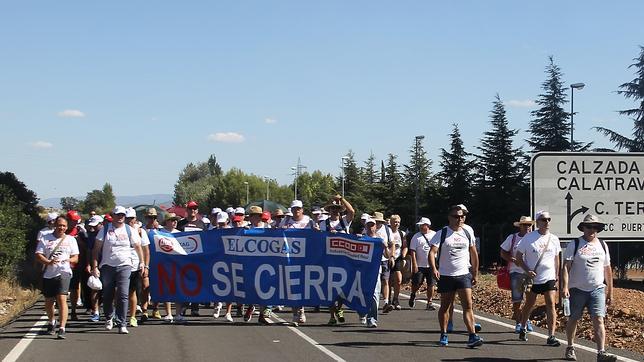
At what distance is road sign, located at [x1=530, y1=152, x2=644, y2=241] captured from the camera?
1502 cm

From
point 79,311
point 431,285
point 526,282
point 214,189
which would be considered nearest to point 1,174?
point 79,311

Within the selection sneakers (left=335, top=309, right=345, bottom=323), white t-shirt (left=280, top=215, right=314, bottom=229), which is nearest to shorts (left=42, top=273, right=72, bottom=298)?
white t-shirt (left=280, top=215, right=314, bottom=229)

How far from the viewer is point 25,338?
12.2m

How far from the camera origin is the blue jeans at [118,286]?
12.7 meters

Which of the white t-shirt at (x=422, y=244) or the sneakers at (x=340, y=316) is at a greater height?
the white t-shirt at (x=422, y=244)

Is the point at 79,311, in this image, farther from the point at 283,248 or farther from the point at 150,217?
the point at 283,248

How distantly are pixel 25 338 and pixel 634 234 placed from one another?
1034 cm

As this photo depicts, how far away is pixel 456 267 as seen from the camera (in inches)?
450

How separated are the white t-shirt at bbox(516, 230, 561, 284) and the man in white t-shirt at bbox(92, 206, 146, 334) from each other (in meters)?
5.75

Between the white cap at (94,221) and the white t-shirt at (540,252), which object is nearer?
the white t-shirt at (540,252)

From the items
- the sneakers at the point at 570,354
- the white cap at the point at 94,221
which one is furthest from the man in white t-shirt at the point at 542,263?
the white cap at the point at 94,221

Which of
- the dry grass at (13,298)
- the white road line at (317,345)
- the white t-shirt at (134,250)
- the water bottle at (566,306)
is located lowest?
the dry grass at (13,298)

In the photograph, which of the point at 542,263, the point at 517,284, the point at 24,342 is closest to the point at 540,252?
the point at 542,263

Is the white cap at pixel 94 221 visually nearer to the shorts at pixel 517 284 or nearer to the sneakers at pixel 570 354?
the shorts at pixel 517 284
